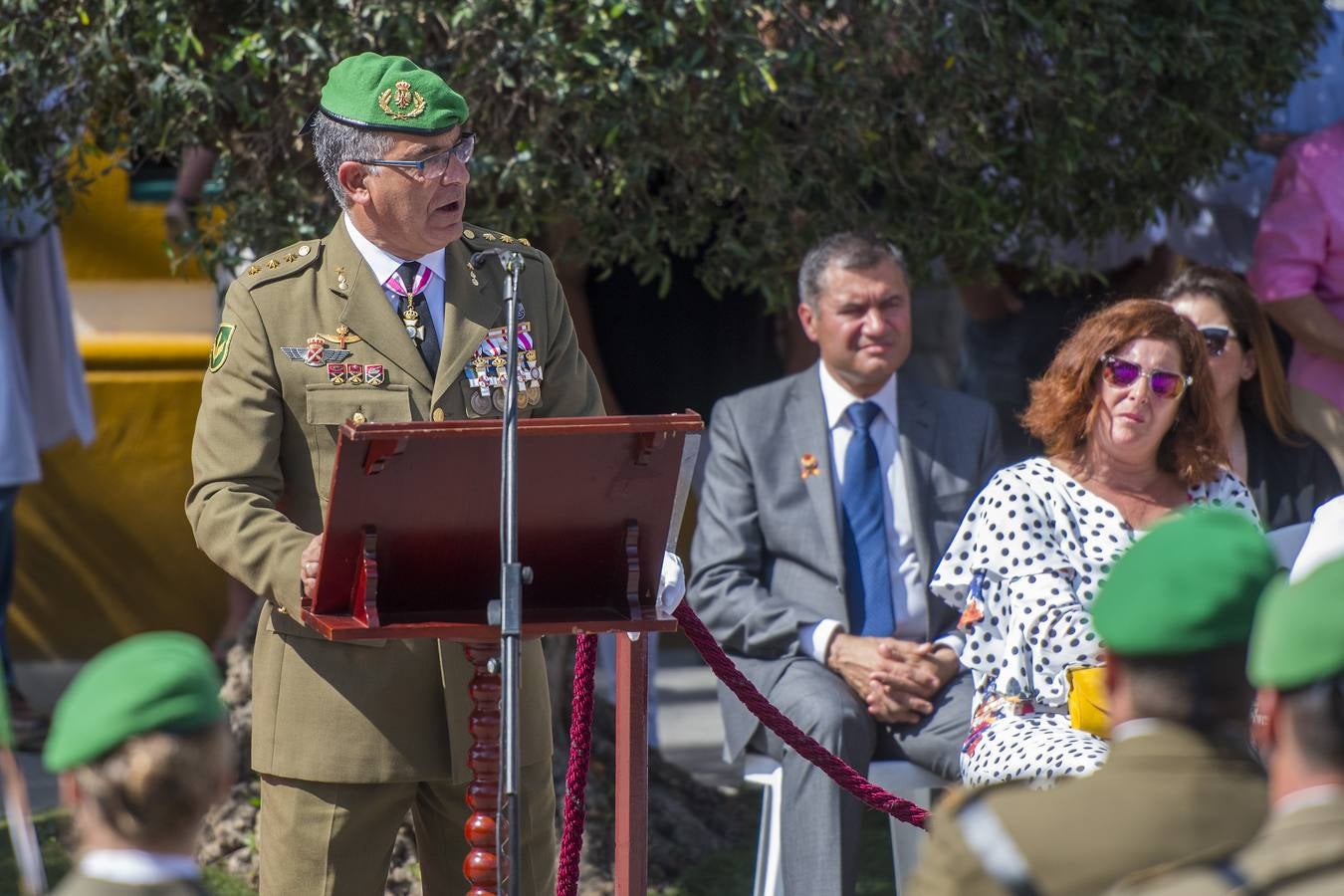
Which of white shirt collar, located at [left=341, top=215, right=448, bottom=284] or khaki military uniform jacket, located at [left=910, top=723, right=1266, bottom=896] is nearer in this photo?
khaki military uniform jacket, located at [left=910, top=723, right=1266, bottom=896]

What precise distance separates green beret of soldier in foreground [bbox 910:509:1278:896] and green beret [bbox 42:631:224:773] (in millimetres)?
874

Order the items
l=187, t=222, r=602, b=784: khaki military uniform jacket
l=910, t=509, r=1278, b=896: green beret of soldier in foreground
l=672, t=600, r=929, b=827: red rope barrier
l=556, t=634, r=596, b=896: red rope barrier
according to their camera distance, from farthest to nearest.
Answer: l=672, t=600, r=929, b=827: red rope barrier < l=556, t=634, r=596, b=896: red rope barrier < l=187, t=222, r=602, b=784: khaki military uniform jacket < l=910, t=509, r=1278, b=896: green beret of soldier in foreground

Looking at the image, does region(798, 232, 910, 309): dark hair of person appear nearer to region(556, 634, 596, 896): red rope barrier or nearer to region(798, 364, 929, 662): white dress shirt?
region(798, 364, 929, 662): white dress shirt

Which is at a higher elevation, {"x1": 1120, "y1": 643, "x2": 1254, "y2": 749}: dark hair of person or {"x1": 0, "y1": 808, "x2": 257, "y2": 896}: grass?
{"x1": 1120, "y1": 643, "x2": 1254, "y2": 749}: dark hair of person

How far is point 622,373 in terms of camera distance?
6.41 m

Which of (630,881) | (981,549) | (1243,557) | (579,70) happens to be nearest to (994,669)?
(981,549)

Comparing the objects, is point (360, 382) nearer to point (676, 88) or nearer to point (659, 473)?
point (659, 473)

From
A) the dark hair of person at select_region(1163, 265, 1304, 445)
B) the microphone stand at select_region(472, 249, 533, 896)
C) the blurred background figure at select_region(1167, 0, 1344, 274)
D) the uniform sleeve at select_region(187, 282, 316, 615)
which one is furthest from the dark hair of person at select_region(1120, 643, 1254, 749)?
the blurred background figure at select_region(1167, 0, 1344, 274)

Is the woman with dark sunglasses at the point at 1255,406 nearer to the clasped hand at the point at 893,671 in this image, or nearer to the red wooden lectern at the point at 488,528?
the clasped hand at the point at 893,671

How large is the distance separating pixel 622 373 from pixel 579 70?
5.51 ft

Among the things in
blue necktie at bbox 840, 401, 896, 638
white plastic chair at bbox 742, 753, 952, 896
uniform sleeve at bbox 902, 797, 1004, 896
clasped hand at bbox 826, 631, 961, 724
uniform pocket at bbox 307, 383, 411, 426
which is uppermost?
uniform pocket at bbox 307, 383, 411, 426

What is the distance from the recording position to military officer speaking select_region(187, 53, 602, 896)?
3.57m

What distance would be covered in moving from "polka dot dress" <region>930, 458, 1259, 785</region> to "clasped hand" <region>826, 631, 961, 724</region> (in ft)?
0.79

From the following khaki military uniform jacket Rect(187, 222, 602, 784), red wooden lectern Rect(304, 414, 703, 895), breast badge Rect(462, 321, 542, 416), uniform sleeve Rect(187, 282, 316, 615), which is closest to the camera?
red wooden lectern Rect(304, 414, 703, 895)
